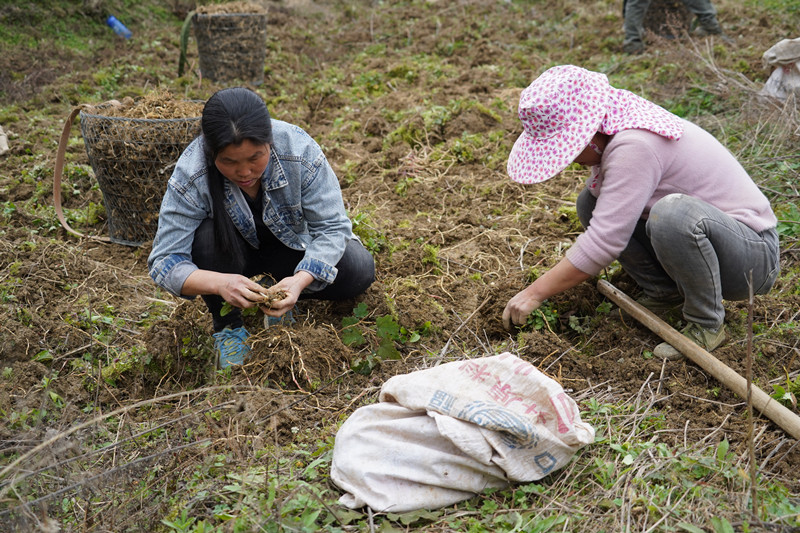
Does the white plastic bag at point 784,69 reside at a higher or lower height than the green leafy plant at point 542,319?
higher

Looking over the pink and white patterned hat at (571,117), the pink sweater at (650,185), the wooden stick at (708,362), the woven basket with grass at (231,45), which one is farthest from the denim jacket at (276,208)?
the woven basket with grass at (231,45)

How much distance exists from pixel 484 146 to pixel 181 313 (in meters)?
2.60

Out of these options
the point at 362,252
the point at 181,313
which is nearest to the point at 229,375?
the point at 181,313

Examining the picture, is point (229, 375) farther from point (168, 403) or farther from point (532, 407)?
point (532, 407)

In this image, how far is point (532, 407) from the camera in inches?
78.2

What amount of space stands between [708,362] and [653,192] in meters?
0.63

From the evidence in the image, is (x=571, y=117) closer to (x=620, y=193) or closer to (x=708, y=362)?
(x=620, y=193)

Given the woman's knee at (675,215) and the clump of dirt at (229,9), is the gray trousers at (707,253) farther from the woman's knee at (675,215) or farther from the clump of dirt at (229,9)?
the clump of dirt at (229,9)

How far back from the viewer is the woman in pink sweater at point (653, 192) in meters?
2.24

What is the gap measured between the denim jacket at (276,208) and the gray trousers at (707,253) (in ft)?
3.99

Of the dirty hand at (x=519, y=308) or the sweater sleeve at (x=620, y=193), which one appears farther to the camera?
the dirty hand at (x=519, y=308)

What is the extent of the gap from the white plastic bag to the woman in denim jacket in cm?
323

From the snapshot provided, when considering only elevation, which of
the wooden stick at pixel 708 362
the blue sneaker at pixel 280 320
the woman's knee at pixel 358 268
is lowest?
the blue sneaker at pixel 280 320

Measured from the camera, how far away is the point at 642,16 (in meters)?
6.57
